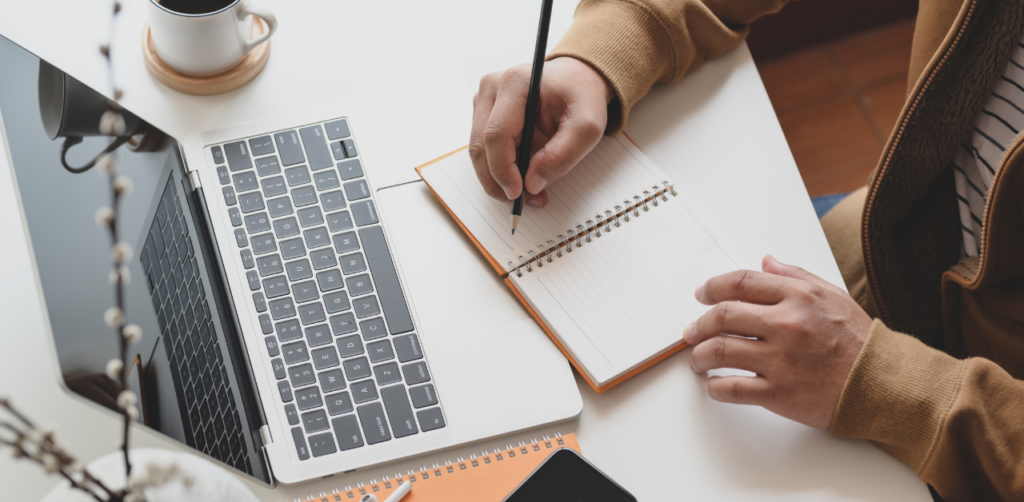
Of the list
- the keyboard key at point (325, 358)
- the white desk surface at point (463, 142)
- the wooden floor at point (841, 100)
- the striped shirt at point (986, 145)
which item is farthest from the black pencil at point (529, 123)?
the wooden floor at point (841, 100)

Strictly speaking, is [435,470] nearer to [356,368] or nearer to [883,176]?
[356,368]

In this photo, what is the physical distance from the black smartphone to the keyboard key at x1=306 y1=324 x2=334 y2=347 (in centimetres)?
22

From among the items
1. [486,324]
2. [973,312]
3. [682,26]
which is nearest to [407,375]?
[486,324]

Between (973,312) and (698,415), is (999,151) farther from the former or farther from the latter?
(698,415)

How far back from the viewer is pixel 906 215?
0.88m

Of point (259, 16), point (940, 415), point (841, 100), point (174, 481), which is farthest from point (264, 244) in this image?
point (841, 100)

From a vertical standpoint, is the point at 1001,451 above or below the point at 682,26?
below

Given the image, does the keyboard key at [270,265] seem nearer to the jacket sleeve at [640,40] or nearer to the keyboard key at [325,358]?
the keyboard key at [325,358]

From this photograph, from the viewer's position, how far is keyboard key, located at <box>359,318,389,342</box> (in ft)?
2.26

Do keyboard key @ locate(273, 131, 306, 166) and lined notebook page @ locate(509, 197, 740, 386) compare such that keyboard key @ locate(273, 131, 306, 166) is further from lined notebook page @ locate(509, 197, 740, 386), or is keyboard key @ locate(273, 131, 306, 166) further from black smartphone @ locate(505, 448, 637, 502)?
black smartphone @ locate(505, 448, 637, 502)

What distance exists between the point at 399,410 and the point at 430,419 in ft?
0.09

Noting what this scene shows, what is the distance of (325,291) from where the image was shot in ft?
2.33

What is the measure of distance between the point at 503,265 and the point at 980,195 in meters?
0.55

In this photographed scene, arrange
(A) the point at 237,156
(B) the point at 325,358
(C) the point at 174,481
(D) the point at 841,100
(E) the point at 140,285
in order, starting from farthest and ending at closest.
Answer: (D) the point at 841,100 < (A) the point at 237,156 < (B) the point at 325,358 < (E) the point at 140,285 < (C) the point at 174,481
